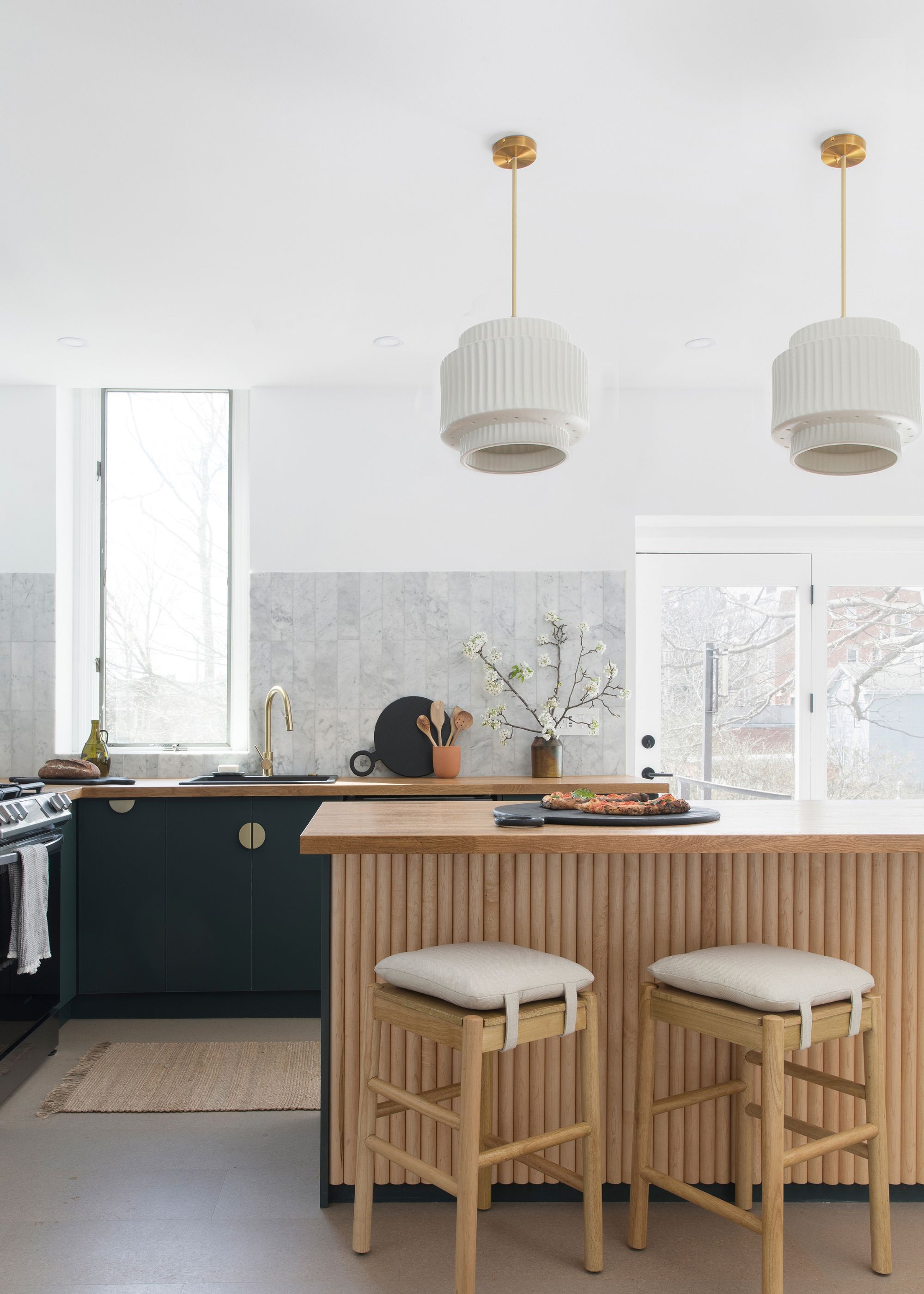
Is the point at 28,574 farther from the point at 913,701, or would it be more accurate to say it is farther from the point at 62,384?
the point at 913,701

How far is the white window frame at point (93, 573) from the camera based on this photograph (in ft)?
15.0

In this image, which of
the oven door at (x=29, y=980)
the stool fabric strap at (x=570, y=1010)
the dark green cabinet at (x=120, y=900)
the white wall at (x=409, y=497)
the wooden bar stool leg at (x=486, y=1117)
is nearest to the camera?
the stool fabric strap at (x=570, y=1010)

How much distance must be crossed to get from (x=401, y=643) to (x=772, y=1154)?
2.89 meters

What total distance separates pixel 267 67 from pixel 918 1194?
124 inches

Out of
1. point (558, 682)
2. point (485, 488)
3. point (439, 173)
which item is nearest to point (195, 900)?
point (558, 682)

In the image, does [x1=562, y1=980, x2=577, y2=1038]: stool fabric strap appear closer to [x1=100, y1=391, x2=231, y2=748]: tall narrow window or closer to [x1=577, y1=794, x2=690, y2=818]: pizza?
[x1=577, y1=794, x2=690, y2=818]: pizza

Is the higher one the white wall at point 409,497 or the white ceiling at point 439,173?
the white ceiling at point 439,173

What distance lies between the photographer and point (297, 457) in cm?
448

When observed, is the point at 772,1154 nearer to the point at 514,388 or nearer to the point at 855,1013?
the point at 855,1013

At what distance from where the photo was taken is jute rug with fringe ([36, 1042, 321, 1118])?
3006 mm

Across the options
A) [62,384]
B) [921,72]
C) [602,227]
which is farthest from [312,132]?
[62,384]

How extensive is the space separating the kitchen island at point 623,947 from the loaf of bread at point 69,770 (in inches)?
79.6

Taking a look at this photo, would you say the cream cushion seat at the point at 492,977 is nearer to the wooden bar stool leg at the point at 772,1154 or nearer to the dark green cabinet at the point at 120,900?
the wooden bar stool leg at the point at 772,1154

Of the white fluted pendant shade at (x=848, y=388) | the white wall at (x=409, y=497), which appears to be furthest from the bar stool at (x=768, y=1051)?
the white wall at (x=409, y=497)
